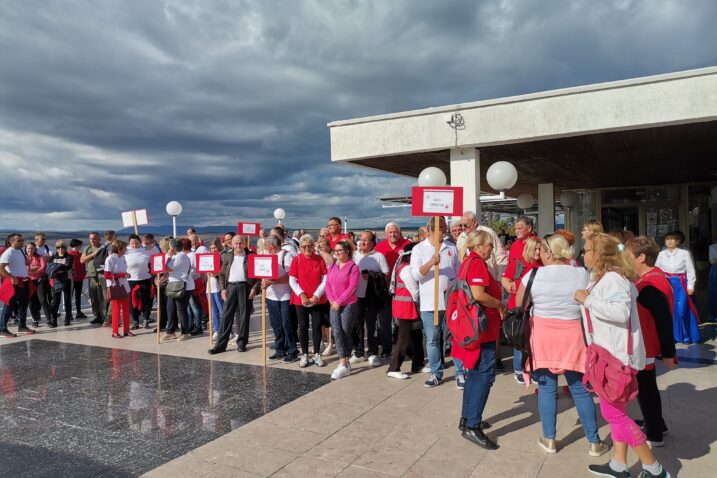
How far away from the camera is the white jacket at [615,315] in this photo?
300cm

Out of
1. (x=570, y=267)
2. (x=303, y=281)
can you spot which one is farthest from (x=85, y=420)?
(x=570, y=267)

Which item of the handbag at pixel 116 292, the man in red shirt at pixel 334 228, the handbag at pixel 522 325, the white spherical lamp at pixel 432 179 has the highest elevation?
the white spherical lamp at pixel 432 179

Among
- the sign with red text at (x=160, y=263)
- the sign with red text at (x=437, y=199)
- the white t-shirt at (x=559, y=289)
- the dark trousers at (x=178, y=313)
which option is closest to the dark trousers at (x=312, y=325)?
the sign with red text at (x=437, y=199)

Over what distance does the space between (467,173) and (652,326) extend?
5289 mm

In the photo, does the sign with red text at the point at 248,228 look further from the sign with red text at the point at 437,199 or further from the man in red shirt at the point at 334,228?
the sign with red text at the point at 437,199

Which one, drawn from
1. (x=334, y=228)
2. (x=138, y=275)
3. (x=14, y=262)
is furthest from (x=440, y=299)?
(x=14, y=262)

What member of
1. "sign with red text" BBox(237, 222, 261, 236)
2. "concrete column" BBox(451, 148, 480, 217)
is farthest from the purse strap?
"sign with red text" BBox(237, 222, 261, 236)

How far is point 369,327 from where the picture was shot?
22.6ft

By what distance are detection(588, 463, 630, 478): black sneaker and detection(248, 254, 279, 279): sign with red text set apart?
14.2 feet

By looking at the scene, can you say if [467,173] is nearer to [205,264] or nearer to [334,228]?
[334,228]

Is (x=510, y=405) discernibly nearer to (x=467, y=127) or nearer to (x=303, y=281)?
(x=303, y=281)

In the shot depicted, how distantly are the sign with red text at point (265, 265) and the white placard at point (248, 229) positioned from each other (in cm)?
314

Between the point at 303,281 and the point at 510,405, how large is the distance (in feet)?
9.80

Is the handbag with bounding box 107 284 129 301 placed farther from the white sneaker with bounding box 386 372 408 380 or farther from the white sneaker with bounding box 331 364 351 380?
the white sneaker with bounding box 386 372 408 380
